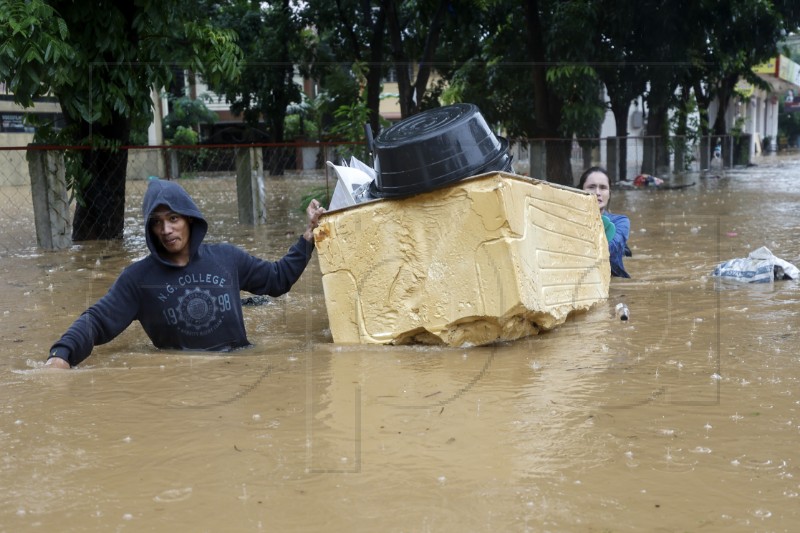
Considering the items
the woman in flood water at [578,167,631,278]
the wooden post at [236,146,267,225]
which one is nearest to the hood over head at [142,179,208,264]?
the woman in flood water at [578,167,631,278]

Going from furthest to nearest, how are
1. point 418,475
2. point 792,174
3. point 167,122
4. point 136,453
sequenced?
point 167,122 → point 792,174 → point 136,453 → point 418,475

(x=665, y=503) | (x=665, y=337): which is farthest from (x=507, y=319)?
(x=665, y=503)

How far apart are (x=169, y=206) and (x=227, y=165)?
77.0 ft

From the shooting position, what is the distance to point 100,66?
9.71m

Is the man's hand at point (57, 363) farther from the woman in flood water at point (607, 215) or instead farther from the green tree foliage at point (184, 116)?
the green tree foliage at point (184, 116)

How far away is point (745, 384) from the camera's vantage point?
13.2 ft

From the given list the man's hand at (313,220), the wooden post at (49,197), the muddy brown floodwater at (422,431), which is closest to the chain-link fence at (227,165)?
the wooden post at (49,197)

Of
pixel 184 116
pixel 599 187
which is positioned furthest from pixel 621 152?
pixel 184 116

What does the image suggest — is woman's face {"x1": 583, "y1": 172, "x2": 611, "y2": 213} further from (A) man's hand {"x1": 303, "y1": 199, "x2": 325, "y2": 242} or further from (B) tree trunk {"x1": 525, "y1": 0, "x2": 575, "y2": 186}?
(B) tree trunk {"x1": 525, "y1": 0, "x2": 575, "y2": 186}

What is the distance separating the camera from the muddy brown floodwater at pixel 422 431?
2771mm

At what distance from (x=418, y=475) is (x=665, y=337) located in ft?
8.15

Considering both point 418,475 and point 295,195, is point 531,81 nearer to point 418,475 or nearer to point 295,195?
point 295,195

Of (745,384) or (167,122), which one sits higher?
(167,122)

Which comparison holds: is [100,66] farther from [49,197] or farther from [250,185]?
[250,185]
